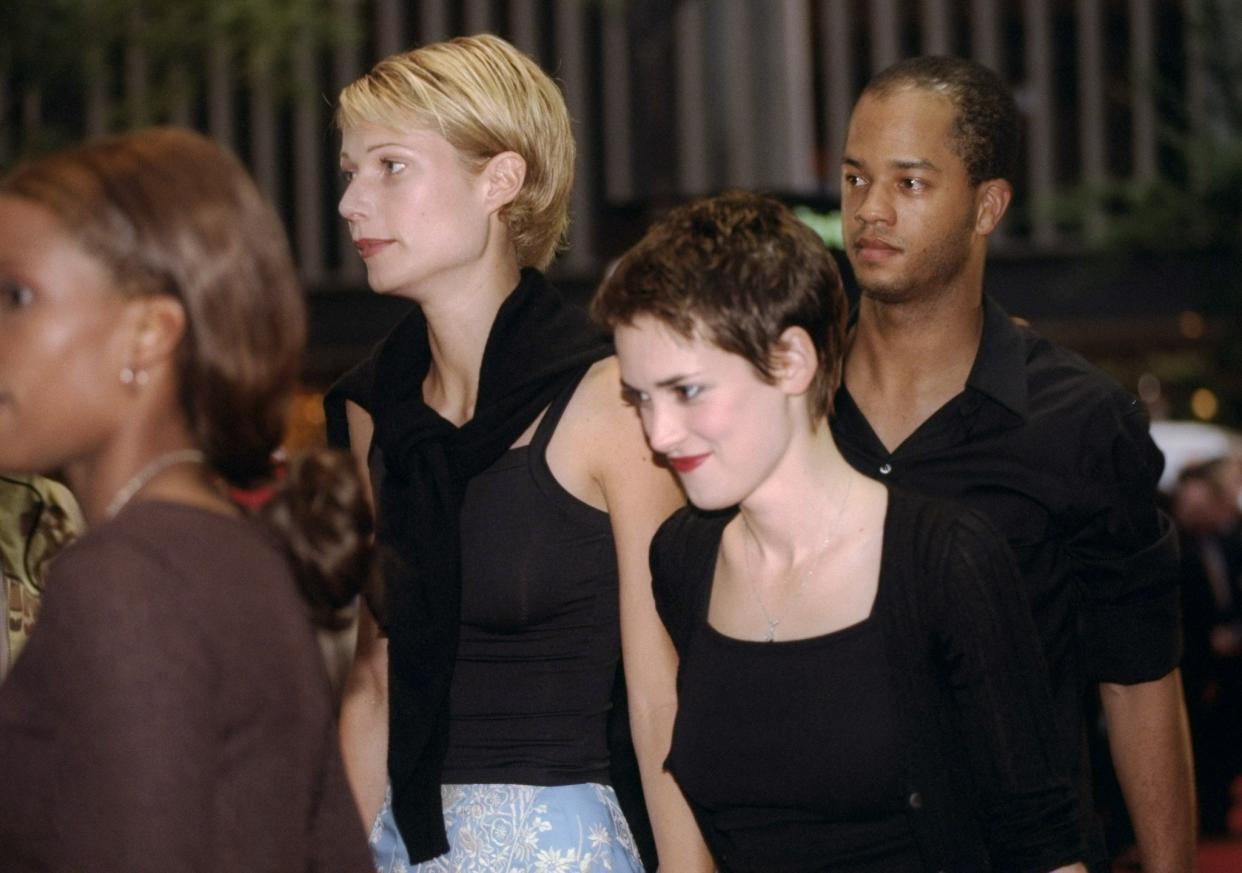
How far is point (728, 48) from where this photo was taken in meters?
10.5

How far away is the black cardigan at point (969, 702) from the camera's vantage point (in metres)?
2.27

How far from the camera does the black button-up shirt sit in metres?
3.08

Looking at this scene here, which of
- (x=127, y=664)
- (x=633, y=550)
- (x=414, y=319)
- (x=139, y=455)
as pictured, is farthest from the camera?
(x=414, y=319)

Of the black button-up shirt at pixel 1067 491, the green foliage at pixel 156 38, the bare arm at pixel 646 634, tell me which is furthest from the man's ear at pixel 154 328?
the green foliage at pixel 156 38

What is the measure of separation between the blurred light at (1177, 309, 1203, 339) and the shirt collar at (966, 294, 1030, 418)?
19.2 m

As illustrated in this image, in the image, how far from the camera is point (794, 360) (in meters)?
2.36

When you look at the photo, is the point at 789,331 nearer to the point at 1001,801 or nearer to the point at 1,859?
the point at 1001,801

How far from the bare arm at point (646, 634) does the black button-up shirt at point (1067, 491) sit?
1.75 feet

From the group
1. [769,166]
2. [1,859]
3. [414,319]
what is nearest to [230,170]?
[1,859]

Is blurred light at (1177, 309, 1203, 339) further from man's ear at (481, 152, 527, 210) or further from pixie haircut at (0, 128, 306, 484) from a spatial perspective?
pixie haircut at (0, 128, 306, 484)

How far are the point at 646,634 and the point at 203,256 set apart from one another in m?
1.22

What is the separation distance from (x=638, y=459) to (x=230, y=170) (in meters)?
1.14

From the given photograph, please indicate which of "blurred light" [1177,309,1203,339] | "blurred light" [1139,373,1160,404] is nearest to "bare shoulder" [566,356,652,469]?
"blurred light" [1139,373,1160,404]

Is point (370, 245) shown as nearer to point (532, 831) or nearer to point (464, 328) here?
point (464, 328)
